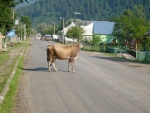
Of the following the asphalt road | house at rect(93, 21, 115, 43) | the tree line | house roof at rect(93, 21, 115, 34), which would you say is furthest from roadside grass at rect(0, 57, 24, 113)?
house roof at rect(93, 21, 115, 34)

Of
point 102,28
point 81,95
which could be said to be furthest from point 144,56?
point 102,28

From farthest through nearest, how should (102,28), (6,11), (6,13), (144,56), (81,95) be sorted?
1. (102,28)
2. (144,56)
3. (6,11)
4. (6,13)
5. (81,95)

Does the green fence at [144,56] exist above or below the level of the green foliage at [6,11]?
below

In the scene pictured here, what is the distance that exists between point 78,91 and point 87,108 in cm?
283

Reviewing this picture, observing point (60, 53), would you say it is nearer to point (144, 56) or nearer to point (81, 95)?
point (81, 95)

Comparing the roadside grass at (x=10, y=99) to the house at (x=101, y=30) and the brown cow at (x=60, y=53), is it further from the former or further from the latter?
the house at (x=101, y=30)

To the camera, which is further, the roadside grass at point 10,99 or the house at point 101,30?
the house at point 101,30

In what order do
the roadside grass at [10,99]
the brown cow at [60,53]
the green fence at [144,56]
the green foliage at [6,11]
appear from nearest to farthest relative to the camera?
the roadside grass at [10,99] → the green foliage at [6,11] → the brown cow at [60,53] → the green fence at [144,56]

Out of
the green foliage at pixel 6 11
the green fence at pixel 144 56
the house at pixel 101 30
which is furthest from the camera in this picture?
the house at pixel 101 30

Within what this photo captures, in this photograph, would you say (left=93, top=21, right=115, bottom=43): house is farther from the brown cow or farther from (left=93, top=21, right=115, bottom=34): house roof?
the brown cow

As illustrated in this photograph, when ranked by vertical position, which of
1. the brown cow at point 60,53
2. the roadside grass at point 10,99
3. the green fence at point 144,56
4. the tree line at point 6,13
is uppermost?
the tree line at point 6,13

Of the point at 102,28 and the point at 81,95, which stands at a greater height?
the point at 102,28

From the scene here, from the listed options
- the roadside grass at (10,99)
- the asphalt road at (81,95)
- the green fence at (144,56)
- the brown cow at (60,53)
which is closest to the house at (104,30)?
the green fence at (144,56)

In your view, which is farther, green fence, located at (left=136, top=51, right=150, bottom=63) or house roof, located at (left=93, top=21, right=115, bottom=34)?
house roof, located at (left=93, top=21, right=115, bottom=34)
